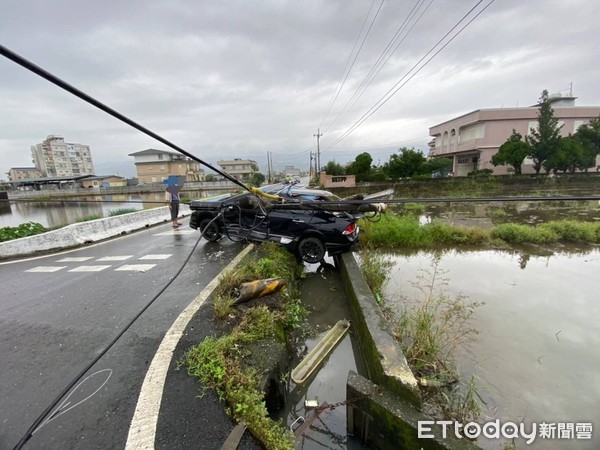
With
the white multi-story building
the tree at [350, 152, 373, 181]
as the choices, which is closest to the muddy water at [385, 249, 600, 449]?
the tree at [350, 152, 373, 181]

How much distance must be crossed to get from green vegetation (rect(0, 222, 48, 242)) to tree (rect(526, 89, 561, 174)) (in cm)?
3536

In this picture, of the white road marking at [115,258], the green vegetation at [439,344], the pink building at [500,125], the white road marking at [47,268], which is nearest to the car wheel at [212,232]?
the white road marking at [115,258]

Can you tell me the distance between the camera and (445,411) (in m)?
2.91

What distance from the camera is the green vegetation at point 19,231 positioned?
7.31 m

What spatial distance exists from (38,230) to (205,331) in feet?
27.9

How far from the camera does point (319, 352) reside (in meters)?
3.89

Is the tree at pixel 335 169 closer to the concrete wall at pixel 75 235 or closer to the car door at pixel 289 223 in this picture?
the concrete wall at pixel 75 235

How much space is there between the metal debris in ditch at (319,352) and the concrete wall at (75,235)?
8.33 m

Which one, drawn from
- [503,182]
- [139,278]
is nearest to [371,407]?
[139,278]

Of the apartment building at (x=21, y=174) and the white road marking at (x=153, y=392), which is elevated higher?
the apartment building at (x=21, y=174)

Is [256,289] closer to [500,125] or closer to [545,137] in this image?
[545,137]

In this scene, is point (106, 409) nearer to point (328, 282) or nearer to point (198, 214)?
point (328, 282)

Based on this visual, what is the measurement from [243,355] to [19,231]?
9250mm

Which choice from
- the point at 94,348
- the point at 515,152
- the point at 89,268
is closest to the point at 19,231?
the point at 89,268
